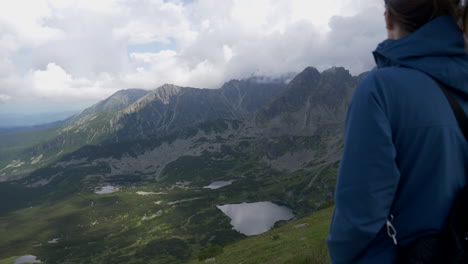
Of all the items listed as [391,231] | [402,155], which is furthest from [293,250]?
[402,155]

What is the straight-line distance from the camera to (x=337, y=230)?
322cm

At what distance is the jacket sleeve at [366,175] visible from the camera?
306 centimetres

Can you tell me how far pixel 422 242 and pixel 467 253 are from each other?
0.35 m

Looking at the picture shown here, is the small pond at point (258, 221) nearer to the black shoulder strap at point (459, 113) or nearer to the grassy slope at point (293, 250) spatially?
the grassy slope at point (293, 250)

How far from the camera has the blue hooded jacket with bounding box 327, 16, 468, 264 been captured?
3.07 m

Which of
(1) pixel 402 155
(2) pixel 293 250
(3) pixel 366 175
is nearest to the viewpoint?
(3) pixel 366 175

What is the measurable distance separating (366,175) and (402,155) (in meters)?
0.49

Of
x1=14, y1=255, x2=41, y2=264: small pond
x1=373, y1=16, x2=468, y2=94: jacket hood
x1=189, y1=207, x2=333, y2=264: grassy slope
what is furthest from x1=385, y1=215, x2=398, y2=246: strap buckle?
x1=14, y1=255, x2=41, y2=264: small pond

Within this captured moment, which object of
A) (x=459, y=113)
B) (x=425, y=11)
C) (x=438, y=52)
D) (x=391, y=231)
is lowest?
(x=391, y=231)

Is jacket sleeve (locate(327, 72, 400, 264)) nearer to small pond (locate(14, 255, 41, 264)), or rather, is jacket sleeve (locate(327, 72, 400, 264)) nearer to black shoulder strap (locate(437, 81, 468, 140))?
black shoulder strap (locate(437, 81, 468, 140))

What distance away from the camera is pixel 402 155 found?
126 inches

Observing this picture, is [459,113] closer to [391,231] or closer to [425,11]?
[425,11]

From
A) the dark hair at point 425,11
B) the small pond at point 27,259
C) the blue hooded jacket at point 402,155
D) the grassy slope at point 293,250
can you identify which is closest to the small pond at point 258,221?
the small pond at point 27,259

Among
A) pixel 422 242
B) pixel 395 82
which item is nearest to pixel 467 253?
pixel 422 242
